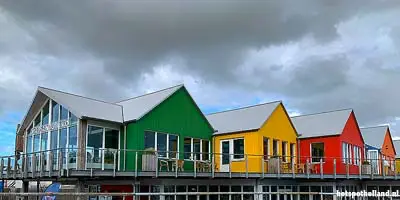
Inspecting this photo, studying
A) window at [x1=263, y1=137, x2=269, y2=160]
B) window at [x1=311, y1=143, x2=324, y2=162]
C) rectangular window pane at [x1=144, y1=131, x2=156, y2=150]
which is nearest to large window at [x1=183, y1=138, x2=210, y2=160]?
rectangular window pane at [x1=144, y1=131, x2=156, y2=150]

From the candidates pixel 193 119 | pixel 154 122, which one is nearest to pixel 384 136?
pixel 193 119

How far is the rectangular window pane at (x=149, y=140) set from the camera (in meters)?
22.8

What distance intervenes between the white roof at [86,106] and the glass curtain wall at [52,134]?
0.47 m

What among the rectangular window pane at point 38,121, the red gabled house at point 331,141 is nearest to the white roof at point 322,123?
the red gabled house at point 331,141

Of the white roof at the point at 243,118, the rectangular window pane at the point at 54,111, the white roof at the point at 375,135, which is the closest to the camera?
the rectangular window pane at the point at 54,111

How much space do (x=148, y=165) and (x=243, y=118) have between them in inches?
415

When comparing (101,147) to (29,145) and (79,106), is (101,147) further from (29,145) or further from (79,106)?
(29,145)

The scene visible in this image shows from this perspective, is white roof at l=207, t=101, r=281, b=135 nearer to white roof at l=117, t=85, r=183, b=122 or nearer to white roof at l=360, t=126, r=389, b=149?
white roof at l=117, t=85, r=183, b=122

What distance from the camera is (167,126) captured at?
24.1 metres

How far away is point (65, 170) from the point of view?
694 inches

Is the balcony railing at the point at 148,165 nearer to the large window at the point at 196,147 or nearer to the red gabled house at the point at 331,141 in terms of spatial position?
the large window at the point at 196,147

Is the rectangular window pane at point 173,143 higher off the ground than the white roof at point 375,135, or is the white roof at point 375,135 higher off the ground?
the white roof at point 375,135

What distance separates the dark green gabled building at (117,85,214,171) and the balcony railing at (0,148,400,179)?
0.74ft

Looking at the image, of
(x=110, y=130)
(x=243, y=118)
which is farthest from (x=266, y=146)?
(x=110, y=130)
